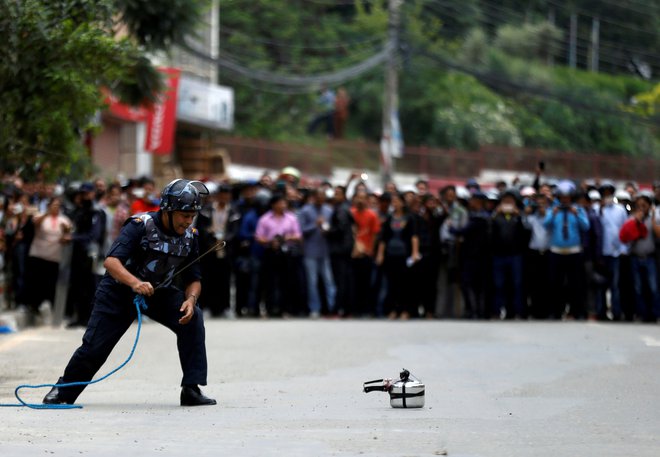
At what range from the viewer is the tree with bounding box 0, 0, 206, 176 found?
1466 centimetres

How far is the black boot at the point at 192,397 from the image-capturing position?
34.8ft

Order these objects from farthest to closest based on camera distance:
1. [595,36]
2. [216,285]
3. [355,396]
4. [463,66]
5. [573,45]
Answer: [573,45]
[595,36]
[463,66]
[216,285]
[355,396]

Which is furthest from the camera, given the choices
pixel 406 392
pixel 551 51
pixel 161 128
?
pixel 551 51

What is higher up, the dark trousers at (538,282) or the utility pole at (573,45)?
the utility pole at (573,45)

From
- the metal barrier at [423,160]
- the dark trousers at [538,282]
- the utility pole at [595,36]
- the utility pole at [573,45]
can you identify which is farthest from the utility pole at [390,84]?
the utility pole at [595,36]

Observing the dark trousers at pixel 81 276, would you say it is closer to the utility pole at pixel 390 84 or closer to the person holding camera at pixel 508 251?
the person holding camera at pixel 508 251

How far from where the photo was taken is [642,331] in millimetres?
18078

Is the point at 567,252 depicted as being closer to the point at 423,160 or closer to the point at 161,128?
the point at 161,128

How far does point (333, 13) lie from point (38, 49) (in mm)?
57400

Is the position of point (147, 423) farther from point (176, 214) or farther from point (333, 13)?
point (333, 13)

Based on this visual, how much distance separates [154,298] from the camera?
34.7 ft

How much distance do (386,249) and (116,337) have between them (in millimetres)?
10860

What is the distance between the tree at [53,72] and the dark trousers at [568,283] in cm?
697

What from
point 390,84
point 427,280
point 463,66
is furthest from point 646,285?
point 463,66
